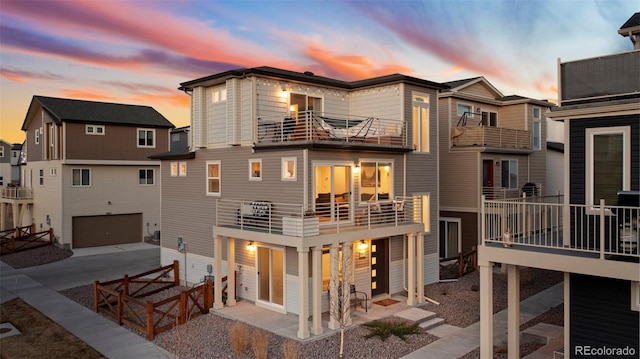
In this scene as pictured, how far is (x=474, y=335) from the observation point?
43.7 feet

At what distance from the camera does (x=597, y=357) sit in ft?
32.0

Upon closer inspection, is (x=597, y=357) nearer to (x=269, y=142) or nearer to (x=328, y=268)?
(x=328, y=268)

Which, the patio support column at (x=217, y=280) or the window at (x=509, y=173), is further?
the window at (x=509, y=173)

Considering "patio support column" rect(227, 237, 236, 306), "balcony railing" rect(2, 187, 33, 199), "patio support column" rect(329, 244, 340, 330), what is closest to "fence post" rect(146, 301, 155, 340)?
"patio support column" rect(227, 237, 236, 306)

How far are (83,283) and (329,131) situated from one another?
13360 millimetres

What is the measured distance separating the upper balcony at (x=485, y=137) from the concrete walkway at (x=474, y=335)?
8289 mm

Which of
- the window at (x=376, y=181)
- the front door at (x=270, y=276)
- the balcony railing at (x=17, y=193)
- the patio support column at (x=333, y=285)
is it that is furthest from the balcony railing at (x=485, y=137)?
the balcony railing at (x=17, y=193)

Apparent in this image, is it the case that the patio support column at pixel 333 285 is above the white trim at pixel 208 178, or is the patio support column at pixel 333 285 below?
below

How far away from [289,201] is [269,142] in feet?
7.75

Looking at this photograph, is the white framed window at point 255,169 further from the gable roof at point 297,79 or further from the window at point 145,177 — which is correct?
the window at point 145,177

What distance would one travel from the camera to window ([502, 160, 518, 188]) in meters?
24.0

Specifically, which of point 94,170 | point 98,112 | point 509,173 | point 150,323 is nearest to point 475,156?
point 509,173

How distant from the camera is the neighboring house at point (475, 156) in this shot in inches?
891

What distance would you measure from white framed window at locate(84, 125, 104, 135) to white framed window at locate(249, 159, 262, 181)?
18.9m
